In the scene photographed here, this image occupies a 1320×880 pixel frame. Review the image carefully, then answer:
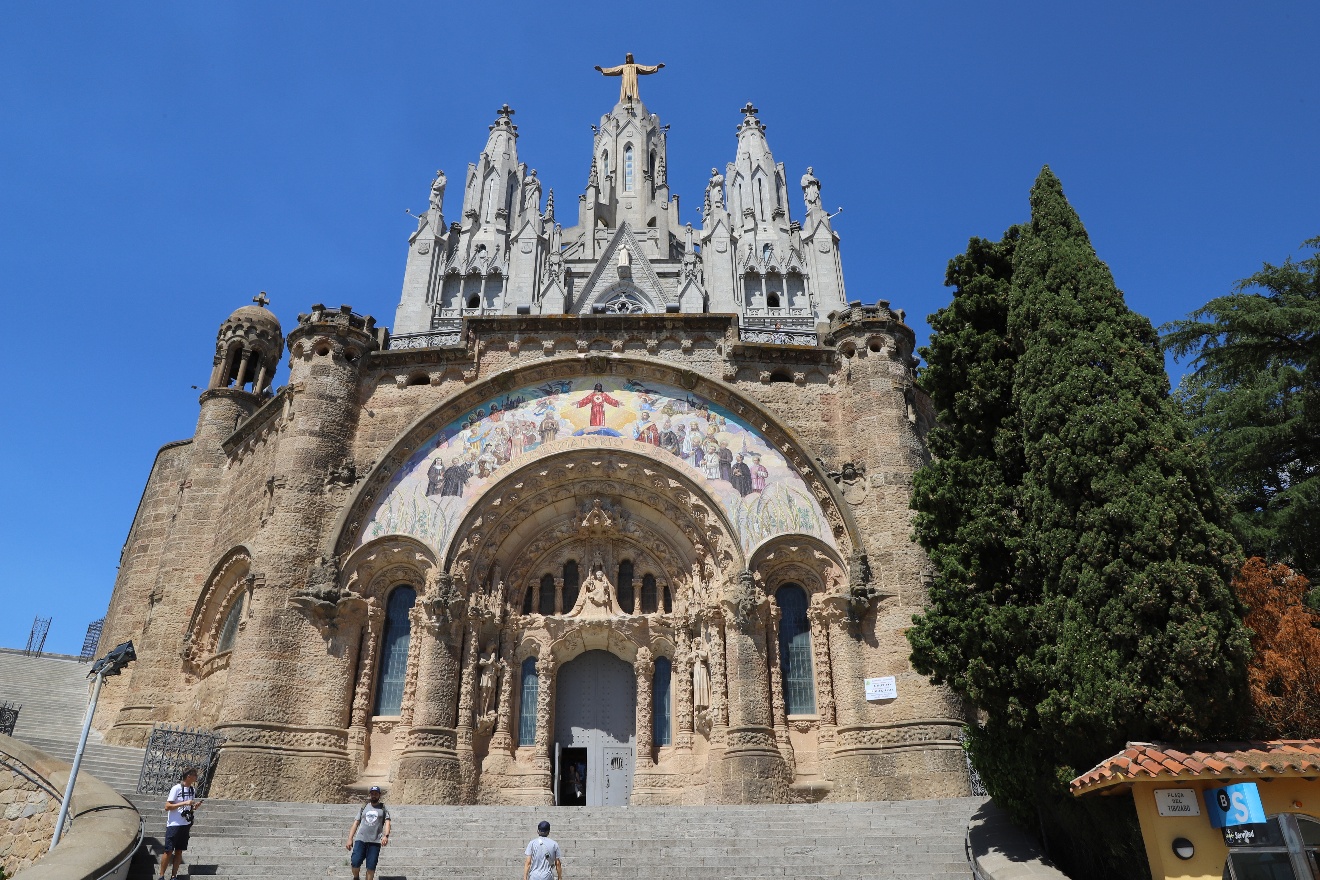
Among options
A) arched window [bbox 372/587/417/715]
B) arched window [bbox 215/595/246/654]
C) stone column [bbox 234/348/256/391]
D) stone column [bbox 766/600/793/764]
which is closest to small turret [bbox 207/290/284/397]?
stone column [bbox 234/348/256/391]

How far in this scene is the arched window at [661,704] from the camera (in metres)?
17.1

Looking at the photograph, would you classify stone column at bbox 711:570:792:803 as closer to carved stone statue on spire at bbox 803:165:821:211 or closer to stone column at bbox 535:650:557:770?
stone column at bbox 535:650:557:770

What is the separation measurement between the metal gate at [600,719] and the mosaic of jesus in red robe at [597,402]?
496cm

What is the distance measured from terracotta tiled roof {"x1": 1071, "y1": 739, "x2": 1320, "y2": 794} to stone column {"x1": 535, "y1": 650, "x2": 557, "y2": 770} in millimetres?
10661

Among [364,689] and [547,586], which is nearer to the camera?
[364,689]

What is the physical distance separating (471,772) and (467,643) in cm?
237

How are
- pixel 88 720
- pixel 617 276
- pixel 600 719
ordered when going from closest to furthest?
1. pixel 88 720
2. pixel 600 719
3. pixel 617 276

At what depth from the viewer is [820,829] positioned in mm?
11961

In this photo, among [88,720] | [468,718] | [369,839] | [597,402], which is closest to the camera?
[369,839]

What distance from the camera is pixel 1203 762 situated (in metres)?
7.78

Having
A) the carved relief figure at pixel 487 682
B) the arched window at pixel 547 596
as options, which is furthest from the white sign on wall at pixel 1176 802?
the arched window at pixel 547 596

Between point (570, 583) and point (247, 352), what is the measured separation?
12.3 m

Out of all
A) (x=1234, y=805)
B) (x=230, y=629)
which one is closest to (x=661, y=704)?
(x=230, y=629)

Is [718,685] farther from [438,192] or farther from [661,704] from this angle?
[438,192]
